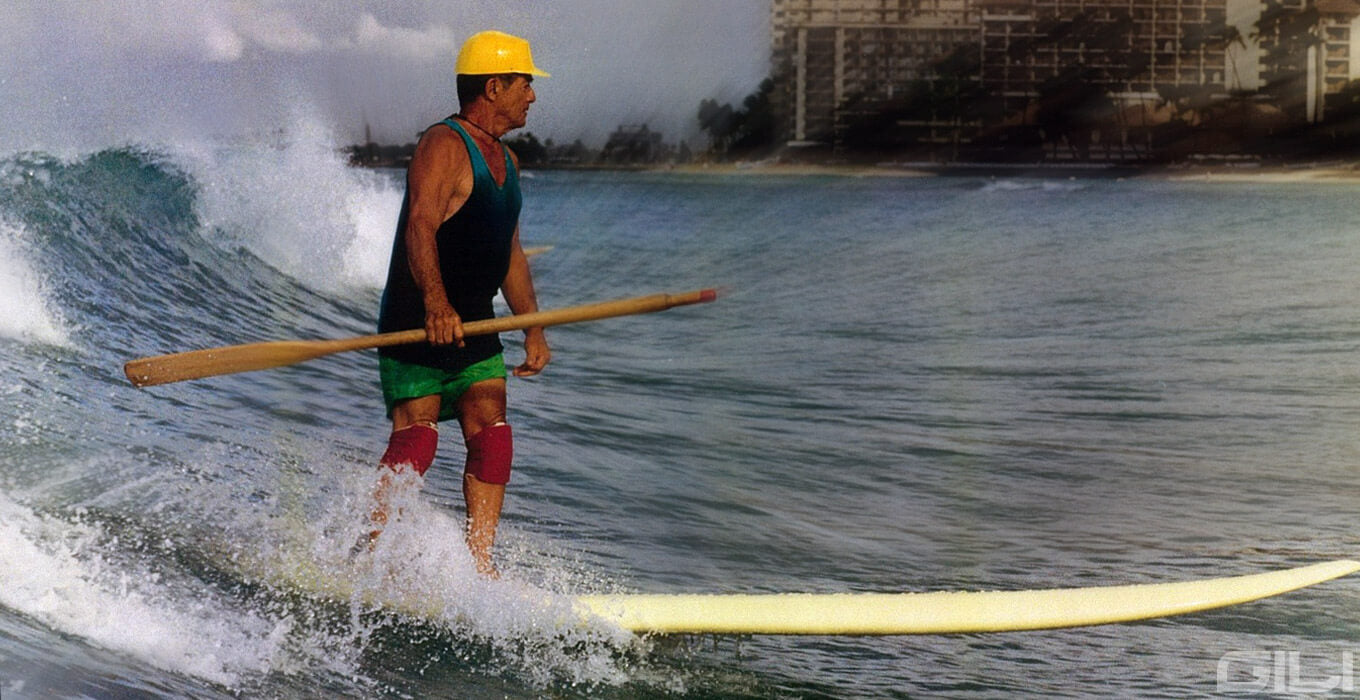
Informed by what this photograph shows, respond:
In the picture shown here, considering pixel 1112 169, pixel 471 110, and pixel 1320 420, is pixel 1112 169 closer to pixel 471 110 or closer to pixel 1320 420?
pixel 1320 420

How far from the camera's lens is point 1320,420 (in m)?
5.64

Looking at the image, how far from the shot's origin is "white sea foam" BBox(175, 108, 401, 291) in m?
4.59

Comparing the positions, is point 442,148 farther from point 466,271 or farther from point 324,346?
point 324,346

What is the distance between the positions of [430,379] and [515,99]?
1.90 feet

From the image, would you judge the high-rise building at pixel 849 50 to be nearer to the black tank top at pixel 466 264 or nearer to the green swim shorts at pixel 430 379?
the black tank top at pixel 466 264

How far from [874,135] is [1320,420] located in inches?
125

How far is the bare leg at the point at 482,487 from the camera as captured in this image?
259cm

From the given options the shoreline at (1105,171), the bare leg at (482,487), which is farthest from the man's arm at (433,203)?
the shoreline at (1105,171)

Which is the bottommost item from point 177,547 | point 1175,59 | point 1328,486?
point 1328,486

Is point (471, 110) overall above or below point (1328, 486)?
above

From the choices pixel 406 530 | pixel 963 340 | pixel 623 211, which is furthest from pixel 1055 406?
pixel 623 211

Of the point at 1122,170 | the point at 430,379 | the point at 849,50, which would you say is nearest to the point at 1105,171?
the point at 1122,170

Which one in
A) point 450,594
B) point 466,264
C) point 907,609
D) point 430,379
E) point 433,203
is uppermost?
point 433,203

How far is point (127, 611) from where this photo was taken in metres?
2.30
